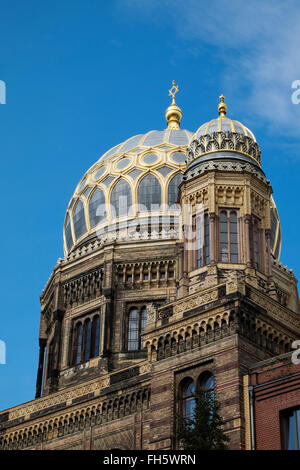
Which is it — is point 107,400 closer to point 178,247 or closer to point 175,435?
point 175,435

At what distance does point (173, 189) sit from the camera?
149ft

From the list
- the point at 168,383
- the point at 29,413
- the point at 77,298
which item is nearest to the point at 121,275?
the point at 77,298

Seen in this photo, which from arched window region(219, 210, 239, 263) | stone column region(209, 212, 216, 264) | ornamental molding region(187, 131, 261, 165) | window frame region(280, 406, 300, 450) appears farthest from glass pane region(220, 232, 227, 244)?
window frame region(280, 406, 300, 450)

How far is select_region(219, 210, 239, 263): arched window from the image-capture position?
3259cm

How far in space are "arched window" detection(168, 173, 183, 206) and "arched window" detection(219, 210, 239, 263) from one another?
11.4 meters

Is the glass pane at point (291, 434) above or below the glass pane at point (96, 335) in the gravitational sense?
below

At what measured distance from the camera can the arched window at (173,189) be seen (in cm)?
4503

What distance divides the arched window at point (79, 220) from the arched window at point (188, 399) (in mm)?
19298

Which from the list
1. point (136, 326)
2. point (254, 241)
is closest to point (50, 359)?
point (136, 326)

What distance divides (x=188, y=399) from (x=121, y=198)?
1930 cm

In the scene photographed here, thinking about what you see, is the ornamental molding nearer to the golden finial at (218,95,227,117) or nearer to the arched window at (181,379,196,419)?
the golden finial at (218,95,227,117)

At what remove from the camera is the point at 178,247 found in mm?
41938

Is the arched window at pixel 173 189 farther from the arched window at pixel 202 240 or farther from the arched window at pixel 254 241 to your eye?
the arched window at pixel 254 241

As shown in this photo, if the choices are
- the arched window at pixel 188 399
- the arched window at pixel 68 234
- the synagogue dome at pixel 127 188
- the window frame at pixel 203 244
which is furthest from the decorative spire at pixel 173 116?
the arched window at pixel 188 399
